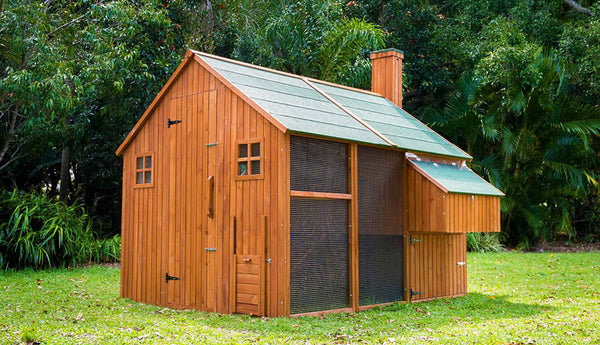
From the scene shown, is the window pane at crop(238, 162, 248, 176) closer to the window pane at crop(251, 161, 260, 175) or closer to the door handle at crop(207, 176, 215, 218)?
the window pane at crop(251, 161, 260, 175)

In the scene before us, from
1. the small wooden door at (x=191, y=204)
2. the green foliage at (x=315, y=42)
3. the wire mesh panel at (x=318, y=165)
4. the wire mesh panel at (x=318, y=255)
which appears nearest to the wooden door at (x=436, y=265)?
the wire mesh panel at (x=318, y=255)

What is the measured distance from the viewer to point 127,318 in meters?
8.80

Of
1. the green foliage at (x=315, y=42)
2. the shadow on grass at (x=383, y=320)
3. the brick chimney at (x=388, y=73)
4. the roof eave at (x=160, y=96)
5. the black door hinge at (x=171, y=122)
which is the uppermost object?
the green foliage at (x=315, y=42)

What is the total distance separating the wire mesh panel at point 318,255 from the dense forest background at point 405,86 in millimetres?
7290

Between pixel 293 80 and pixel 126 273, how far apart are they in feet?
13.7

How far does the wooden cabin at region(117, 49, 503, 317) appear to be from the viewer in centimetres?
880

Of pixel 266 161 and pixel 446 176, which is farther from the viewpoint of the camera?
pixel 446 176

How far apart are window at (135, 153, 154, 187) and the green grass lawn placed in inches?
75.8

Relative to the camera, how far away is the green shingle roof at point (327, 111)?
9.24 meters

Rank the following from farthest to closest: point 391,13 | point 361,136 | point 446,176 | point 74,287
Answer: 1. point 391,13
2. point 74,287
3. point 446,176
4. point 361,136

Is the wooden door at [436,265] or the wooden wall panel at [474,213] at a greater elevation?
the wooden wall panel at [474,213]

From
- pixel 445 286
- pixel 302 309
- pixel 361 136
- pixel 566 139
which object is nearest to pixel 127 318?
pixel 302 309

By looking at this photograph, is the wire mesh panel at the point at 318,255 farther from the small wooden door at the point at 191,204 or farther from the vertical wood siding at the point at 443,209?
the vertical wood siding at the point at 443,209

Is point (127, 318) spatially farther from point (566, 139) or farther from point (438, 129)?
point (566, 139)
